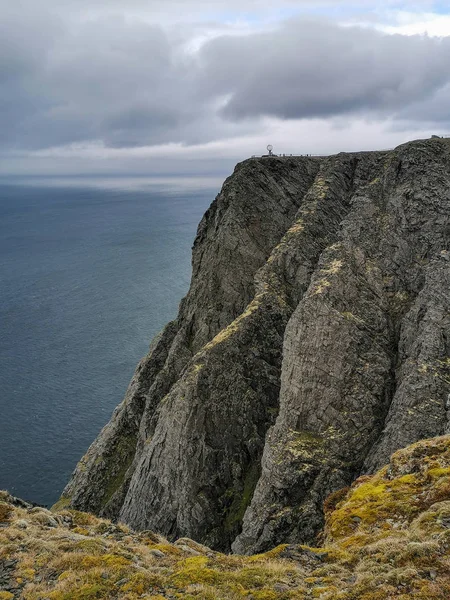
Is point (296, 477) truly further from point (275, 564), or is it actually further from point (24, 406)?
point (24, 406)

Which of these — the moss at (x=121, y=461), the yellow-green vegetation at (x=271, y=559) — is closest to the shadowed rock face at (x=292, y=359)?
the moss at (x=121, y=461)

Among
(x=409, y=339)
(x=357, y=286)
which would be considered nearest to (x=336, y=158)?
(x=357, y=286)

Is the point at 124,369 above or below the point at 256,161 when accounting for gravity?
below

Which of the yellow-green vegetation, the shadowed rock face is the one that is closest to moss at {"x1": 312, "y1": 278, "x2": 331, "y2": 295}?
the shadowed rock face

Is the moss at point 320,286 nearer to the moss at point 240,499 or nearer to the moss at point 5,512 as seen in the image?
the moss at point 240,499

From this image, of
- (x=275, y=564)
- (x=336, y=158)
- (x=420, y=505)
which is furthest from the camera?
(x=336, y=158)

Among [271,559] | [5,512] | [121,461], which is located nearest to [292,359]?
[271,559]

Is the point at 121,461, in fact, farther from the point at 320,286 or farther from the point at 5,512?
the point at 5,512
